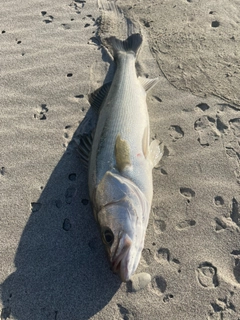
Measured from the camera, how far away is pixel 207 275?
10.1 feet

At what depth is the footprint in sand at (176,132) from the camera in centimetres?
394

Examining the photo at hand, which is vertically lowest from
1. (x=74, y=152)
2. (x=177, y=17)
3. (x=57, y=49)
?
(x=74, y=152)

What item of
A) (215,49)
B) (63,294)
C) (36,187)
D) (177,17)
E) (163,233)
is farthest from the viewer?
(177,17)

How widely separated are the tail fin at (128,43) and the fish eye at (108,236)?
8.84 ft

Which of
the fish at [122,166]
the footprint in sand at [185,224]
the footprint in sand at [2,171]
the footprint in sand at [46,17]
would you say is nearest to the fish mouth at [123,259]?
the fish at [122,166]

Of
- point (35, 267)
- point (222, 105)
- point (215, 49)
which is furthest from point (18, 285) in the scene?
point (215, 49)

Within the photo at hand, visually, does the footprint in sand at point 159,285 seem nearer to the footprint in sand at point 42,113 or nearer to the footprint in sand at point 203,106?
the footprint in sand at point 203,106

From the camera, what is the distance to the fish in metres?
2.76

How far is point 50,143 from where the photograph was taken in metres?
3.99

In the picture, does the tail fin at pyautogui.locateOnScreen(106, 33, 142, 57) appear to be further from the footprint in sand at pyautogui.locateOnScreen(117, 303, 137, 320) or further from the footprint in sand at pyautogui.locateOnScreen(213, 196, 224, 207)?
the footprint in sand at pyautogui.locateOnScreen(117, 303, 137, 320)

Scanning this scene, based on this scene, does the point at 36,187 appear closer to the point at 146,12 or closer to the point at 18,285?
the point at 18,285

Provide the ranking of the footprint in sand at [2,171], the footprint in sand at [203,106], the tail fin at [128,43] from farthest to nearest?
the tail fin at [128,43]
the footprint in sand at [203,106]
the footprint in sand at [2,171]

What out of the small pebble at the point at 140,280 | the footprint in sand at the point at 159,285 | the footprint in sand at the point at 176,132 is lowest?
the footprint in sand at the point at 159,285

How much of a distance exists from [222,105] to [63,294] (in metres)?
2.86
